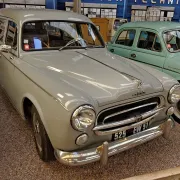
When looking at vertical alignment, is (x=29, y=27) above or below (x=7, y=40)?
above

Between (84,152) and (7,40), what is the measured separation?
2156mm

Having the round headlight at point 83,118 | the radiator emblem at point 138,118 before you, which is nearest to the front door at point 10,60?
the round headlight at point 83,118

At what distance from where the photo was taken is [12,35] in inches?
117

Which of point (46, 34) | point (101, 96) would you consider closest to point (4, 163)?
point (101, 96)

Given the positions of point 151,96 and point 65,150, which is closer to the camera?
point 65,150

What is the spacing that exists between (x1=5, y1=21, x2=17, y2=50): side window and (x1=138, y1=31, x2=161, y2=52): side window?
2463mm

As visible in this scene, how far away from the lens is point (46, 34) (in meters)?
2.92

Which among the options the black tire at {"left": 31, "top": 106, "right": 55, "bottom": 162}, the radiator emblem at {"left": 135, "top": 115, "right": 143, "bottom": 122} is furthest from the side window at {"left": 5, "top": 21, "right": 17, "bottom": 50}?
the radiator emblem at {"left": 135, "top": 115, "right": 143, "bottom": 122}

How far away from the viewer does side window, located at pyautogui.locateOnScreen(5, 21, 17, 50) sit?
9.41 feet

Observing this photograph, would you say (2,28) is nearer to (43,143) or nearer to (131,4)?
(43,143)

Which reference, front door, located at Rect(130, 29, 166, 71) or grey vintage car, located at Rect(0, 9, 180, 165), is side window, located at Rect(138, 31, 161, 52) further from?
grey vintage car, located at Rect(0, 9, 180, 165)

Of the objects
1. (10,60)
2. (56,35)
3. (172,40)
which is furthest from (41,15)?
(172,40)

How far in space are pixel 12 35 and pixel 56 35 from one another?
24.2 inches

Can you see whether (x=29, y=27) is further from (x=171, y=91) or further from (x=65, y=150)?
(x=171, y=91)
